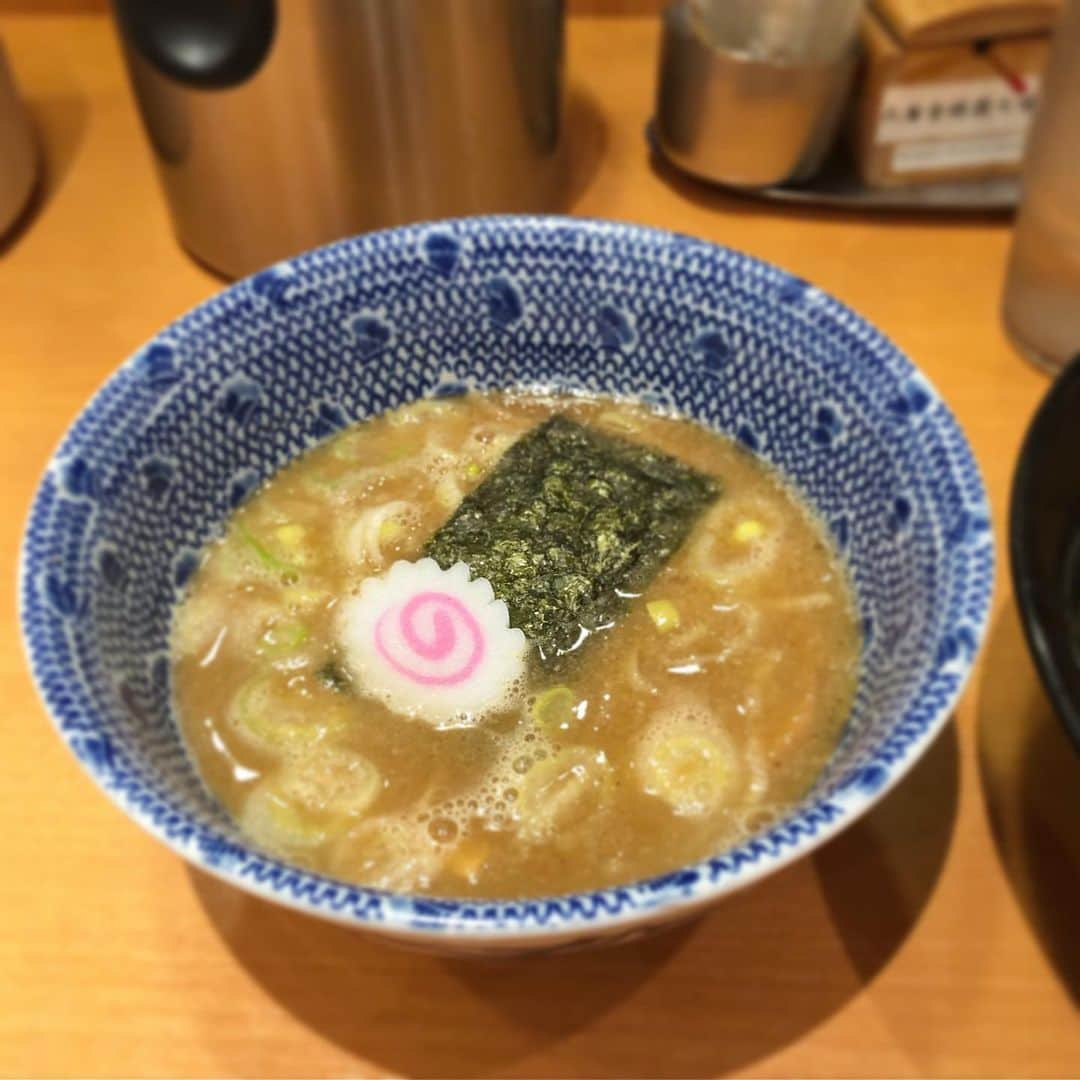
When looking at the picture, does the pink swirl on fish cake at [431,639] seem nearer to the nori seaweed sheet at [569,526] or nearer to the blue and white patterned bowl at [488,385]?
the nori seaweed sheet at [569,526]

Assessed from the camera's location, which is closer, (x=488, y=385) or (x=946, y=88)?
(x=488, y=385)

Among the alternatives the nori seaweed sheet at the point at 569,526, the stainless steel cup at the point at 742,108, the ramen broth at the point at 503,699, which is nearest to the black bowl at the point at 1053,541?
the ramen broth at the point at 503,699

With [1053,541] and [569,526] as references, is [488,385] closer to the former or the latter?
[569,526]

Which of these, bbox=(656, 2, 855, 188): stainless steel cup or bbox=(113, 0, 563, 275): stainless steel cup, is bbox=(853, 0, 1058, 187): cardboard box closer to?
bbox=(656, 2, 855, 188): stainless steel cup

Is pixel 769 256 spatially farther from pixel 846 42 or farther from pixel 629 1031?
pixel 629 1031

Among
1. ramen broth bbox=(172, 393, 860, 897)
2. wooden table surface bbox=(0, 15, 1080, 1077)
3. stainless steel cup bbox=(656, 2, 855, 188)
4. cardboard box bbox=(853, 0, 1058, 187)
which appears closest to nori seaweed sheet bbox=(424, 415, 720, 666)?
ramen broth bbox=(172, 393, 860, 897)

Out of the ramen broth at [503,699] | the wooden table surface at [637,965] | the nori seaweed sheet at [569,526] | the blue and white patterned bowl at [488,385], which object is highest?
the blue and white patterned bowl at [488,385]

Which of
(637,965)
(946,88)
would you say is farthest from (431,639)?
(946,88)
